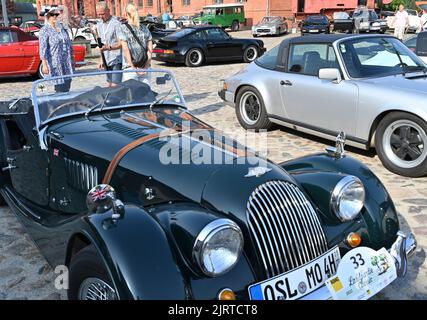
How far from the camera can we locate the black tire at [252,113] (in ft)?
23.1

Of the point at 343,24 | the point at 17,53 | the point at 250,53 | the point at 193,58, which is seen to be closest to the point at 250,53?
the point at 250,53

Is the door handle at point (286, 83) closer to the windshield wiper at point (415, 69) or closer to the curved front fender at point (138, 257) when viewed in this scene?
the windshield wiper at point (415, 69)

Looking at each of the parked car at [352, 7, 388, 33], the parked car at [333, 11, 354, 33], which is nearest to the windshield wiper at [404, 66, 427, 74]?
the parked car at [352, 7, 388, 33]

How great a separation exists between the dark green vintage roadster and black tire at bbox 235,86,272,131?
128 inches

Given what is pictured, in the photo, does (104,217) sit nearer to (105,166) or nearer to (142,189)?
(142,189)

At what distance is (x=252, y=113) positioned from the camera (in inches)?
290

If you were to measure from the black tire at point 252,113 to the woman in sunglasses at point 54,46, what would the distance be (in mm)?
2844

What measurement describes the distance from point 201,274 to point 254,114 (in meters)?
5.33

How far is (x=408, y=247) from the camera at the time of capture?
295 centimetres

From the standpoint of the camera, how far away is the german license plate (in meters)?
2.28

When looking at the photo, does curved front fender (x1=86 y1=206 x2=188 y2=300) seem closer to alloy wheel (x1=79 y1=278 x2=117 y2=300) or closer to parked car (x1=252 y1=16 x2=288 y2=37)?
alloy wheel (x1=79 y1=278 x2=117 y2=300)
